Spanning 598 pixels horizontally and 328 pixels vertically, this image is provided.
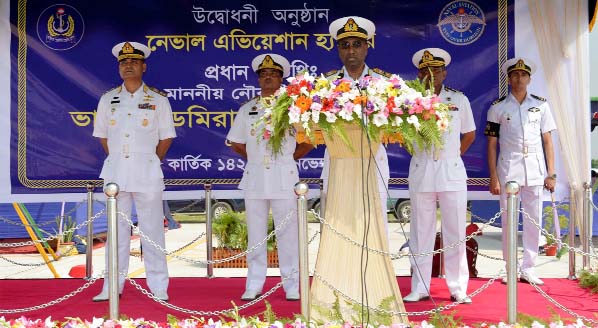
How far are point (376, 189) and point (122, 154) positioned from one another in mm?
2104

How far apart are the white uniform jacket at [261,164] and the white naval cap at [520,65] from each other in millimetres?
1851

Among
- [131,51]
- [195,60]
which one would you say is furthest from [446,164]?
[195,60]

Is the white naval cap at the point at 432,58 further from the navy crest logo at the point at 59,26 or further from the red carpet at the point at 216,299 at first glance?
the navy crest logo at the point at 59,26

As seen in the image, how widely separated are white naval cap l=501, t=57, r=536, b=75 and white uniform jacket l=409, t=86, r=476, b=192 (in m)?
0.84

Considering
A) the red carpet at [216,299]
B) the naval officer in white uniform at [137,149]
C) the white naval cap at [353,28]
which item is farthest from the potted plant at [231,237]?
the white naval cap at [353,28]

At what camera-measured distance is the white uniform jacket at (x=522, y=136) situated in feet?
19.5

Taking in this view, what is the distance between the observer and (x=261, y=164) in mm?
5535

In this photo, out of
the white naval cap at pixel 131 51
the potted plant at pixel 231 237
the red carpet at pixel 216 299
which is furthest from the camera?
the potted plant at pixel 231 237

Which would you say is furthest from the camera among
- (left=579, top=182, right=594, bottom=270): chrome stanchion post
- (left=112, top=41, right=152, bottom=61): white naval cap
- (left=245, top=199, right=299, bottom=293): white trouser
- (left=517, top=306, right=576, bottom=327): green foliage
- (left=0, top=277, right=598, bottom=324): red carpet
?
(left=579, top=182, right=594, bottom=270): chrome stanchion post

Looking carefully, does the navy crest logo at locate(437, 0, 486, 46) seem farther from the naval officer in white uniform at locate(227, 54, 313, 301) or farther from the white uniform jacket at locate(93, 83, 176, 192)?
the white uniform jacket at locate(93, 83, 176, 192)

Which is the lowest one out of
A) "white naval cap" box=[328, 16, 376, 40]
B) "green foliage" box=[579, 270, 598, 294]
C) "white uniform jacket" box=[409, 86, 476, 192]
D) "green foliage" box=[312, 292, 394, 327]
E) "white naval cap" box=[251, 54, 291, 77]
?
"green foliage" box=[579, 270, 598, 294]

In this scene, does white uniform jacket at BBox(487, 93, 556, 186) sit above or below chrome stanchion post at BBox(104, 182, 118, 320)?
above

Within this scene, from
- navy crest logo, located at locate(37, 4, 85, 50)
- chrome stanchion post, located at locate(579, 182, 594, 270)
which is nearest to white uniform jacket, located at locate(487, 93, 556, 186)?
chrome stanchion post, located at locate(579, 182, 594, 270)

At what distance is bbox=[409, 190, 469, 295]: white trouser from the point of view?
526 centimetres
